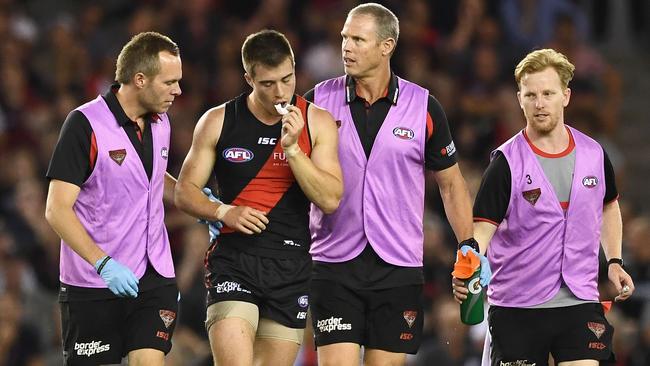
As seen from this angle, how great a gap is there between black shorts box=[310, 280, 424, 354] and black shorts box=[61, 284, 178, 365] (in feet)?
3.06

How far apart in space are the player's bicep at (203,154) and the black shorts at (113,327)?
0.68m

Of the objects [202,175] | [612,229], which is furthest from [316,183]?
[612,229]

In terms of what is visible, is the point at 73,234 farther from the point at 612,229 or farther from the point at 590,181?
the point at 612,229

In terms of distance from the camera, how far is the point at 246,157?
8.29 metres

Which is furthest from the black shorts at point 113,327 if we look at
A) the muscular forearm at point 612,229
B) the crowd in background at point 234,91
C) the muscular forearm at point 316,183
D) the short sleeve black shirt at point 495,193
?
the crowd in background at point 234,91

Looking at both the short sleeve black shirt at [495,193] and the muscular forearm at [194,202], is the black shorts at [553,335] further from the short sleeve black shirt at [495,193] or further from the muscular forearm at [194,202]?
the muscular forearm at [194,202]

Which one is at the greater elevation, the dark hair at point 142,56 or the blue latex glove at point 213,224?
the dark hair at point 142,56

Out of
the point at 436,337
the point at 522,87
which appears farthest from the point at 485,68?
the point at 522,87

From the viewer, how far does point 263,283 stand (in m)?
8.23

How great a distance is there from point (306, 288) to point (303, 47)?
716 cm

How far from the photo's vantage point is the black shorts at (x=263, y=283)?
8219mm

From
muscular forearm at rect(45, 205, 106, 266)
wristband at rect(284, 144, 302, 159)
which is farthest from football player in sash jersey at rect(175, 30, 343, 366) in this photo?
muscular forearm at rect(45, 205, 106, 266)

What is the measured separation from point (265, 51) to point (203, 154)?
680mm

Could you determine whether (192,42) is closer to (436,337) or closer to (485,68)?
(485,68)
